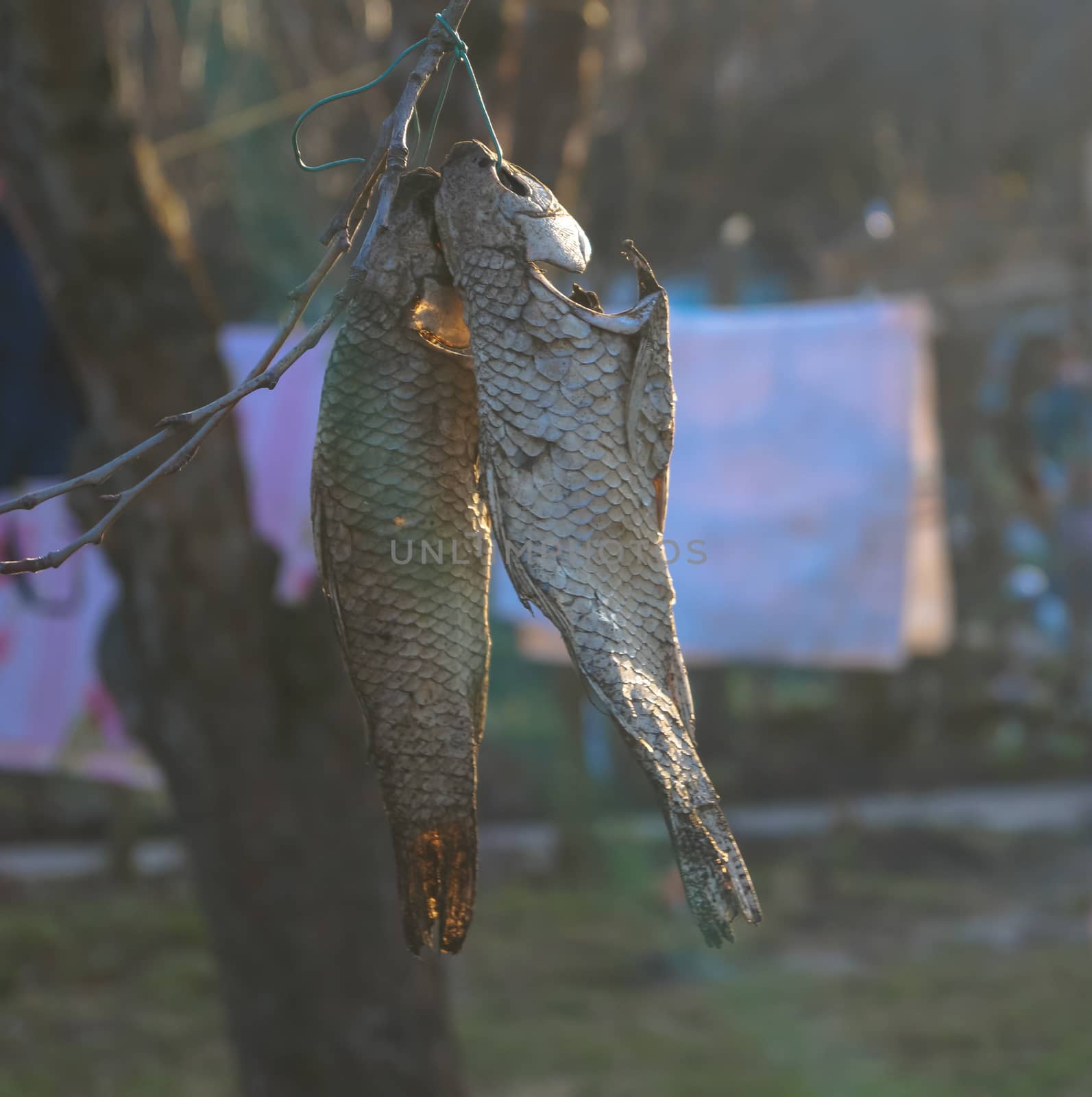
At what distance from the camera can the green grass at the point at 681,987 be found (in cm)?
Result: 319

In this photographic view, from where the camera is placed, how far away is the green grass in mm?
3193

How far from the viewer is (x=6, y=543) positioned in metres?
2.91

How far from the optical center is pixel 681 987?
3797 millimetres

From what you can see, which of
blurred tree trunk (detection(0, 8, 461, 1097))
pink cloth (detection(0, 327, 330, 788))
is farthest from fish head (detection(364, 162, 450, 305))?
pink cloth (detection(0, 327, 330, 788))

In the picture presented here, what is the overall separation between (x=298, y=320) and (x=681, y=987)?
3541mm

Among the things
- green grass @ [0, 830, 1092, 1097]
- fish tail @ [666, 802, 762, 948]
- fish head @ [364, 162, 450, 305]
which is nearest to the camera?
fish tail @ [666, 802, 762, 948]

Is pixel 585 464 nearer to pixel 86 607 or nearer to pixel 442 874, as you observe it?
pixel 442 874

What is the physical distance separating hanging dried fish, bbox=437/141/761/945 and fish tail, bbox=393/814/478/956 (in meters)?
0.11

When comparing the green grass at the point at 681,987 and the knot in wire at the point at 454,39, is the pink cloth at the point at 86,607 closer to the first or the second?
the green grass at the point at 681,987

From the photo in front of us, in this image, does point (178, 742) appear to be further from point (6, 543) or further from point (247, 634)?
point (6, 543)

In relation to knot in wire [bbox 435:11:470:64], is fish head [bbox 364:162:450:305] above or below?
below

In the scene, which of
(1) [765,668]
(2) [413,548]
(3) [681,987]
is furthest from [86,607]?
(1) [765,668]

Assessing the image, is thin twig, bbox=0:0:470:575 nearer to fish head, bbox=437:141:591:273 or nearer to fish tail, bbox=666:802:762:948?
fish head, bbox=437:141:591:273

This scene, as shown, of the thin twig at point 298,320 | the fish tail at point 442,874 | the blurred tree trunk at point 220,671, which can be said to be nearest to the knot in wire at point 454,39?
the thin twig at point 298,320
